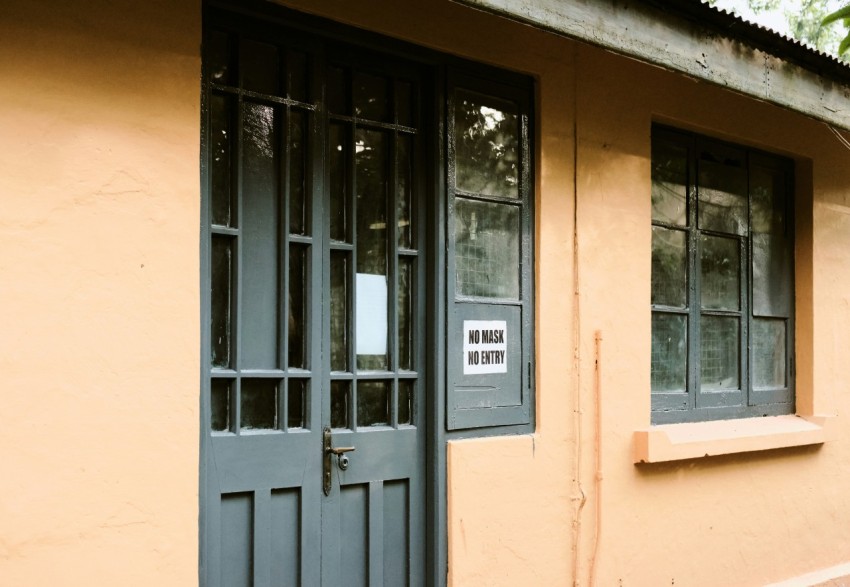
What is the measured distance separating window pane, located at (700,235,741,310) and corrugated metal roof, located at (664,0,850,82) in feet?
4.25

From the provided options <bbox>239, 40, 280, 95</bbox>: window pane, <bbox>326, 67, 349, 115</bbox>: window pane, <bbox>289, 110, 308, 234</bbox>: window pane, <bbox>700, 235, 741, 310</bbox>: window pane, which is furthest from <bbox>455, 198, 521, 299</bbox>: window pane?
<bbox>700, 235, 741, 310</bbox>: window pane

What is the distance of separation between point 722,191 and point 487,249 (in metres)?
2.30

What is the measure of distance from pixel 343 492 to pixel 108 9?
2264mm

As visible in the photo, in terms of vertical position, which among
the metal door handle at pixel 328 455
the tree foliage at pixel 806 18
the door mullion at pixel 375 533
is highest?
the tree foliage at pixel 806 18

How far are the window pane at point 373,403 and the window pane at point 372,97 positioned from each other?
1.28 metres

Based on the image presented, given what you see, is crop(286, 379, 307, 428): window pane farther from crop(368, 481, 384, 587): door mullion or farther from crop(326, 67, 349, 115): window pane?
crop(326, 67, 349, 115): window pane

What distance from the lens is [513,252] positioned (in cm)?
479

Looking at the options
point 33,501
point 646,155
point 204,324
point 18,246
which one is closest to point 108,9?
point 18,246

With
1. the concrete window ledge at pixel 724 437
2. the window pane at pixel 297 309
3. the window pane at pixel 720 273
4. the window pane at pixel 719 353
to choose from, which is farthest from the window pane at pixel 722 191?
the window pane at pixel 297 309

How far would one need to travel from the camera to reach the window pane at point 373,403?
4.24 metres

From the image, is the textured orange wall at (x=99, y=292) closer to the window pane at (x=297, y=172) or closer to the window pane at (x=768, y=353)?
the window pane at (x=297, y=172)

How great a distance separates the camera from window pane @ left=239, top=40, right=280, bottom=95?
3.87 meters

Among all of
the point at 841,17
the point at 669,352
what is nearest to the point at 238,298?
the point at 669,352

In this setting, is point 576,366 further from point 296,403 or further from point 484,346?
point 296,403
